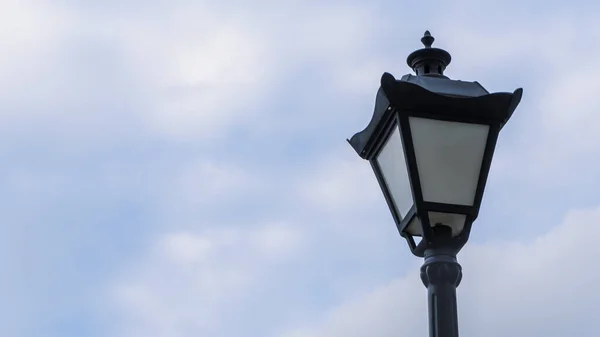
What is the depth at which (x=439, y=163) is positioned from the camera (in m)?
5.88

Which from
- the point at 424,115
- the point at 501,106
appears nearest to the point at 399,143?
the point at 424,115

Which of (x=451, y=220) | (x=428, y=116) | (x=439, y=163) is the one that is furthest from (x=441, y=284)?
(x=428, y=116)

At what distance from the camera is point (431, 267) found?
5.94 m

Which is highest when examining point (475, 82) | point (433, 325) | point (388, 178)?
point (475, 82)

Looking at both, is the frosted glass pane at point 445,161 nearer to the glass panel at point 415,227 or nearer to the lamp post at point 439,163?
the lamp post at point 439,163

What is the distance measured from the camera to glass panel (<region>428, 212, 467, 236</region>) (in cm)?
591

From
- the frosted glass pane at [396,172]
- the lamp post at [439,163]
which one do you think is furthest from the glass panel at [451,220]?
the frosted glass pane at [396,172]

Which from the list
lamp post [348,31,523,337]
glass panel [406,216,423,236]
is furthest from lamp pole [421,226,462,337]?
glass panel [406,216,423,236]

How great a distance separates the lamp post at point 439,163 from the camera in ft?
19.2

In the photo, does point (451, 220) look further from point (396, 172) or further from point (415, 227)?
point (396, 172)

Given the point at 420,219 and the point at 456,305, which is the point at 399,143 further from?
the point at 456,305

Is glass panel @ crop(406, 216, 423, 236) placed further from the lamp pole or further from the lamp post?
the lamp pole

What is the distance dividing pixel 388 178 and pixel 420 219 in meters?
0.45

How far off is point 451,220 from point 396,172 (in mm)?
392
